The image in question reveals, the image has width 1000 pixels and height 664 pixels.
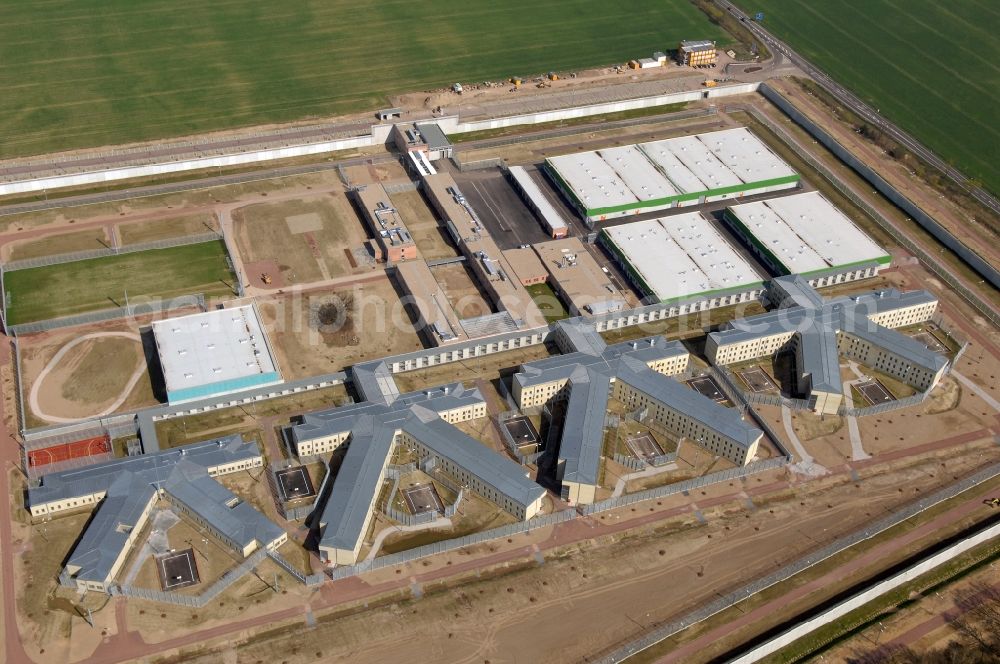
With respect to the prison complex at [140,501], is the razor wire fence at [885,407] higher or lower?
higher

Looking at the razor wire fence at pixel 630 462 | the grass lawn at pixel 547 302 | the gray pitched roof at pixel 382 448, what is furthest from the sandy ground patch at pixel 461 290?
the razor wire fence at pixel 630 462

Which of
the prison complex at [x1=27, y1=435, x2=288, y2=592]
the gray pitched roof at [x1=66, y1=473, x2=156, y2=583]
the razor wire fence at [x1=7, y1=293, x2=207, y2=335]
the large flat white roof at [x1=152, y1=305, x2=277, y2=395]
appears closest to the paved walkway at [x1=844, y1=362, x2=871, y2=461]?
the prison complex at [x1=27, y1=435, x2=288, y2=592]

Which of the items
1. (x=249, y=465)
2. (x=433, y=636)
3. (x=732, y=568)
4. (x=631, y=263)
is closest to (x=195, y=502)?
(x=249, y=465)

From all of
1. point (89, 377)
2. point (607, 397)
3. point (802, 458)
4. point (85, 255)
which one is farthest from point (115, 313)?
point (802, 458)

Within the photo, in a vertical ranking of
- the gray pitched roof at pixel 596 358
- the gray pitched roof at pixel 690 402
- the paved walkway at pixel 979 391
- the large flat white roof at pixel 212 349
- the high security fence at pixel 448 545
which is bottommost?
the high security fence at pixel 448 545

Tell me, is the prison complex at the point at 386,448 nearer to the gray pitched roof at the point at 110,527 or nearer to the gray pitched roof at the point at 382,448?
the gray pitched roof at the point at 382,448
